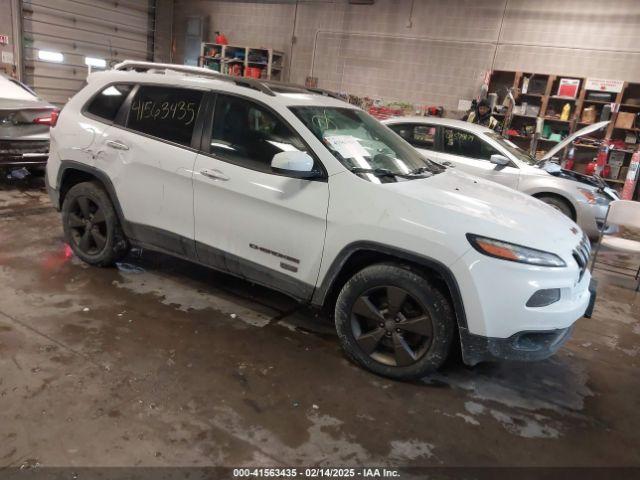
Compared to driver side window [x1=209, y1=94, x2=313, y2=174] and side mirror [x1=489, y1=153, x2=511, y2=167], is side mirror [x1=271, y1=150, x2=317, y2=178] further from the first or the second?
side mirror [x1=489, y1=153, x2=511, y2=167]

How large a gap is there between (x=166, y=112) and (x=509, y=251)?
2.62 m

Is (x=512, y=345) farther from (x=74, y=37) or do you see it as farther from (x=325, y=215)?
(x=74, y=37)

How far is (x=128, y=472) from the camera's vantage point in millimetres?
2162

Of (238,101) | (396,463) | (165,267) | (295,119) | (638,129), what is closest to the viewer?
(396,463)

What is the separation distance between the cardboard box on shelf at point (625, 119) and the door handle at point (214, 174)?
8.95 metres

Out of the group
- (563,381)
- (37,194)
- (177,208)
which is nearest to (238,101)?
(177,208)

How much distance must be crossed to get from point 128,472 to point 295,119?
87.3 inches

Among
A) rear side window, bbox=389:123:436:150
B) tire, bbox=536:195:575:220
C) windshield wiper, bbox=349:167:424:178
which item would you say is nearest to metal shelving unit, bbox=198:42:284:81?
rear side window, bbox=389:123:436:150

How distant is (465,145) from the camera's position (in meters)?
7.06

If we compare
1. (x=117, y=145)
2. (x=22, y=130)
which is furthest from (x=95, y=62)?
(x=117, y=145)

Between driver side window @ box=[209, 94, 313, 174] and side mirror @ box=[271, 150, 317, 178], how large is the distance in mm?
167

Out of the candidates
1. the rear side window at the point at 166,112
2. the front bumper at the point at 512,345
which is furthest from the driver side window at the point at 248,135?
the front bumper at the point at 512,345

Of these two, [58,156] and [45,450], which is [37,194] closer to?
[58,156]

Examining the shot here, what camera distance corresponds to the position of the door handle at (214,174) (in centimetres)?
335
